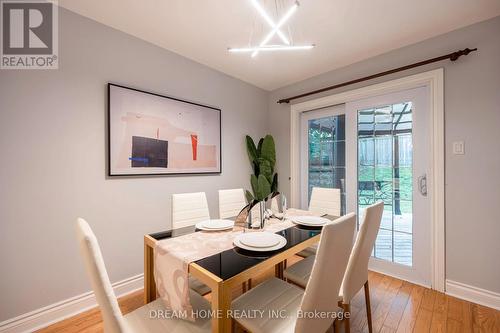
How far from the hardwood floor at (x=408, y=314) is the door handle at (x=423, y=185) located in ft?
3.05

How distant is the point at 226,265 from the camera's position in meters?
1.08

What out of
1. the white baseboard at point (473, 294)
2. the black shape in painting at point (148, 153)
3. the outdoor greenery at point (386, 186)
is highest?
the black shape in painting at point (148, 153)

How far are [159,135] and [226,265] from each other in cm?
165

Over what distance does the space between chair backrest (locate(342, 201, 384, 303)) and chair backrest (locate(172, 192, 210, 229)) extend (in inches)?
51.0

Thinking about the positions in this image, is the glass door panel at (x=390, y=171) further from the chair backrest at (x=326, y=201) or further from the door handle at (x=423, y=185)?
the chair backrest at (x=326, y=201)

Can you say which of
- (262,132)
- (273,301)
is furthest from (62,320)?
(262,132)

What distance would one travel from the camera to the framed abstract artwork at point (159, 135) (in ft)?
6.52

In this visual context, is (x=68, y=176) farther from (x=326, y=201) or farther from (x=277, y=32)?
(x=326, y=201)

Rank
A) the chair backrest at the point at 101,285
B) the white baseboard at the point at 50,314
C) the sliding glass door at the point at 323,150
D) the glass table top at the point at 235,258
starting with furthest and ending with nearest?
1. the sliding glass door at the point at 323,150
2. the white baseboard at the point at 50,314
3. the glass table top at the point at 235,258
4. the chair backrest at the point at 101,285

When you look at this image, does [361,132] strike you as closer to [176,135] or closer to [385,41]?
[385,41]

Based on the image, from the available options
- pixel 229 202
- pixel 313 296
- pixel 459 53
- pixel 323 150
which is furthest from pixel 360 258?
pixel 459 53

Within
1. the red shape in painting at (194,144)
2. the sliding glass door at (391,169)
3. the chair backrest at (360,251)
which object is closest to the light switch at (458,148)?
the sliding glass door at (391,169)

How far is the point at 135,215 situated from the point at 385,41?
10.0 ft

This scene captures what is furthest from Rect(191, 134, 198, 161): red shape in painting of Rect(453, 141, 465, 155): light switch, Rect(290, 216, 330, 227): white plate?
Rect(453, 141, 465, 155): light switch
